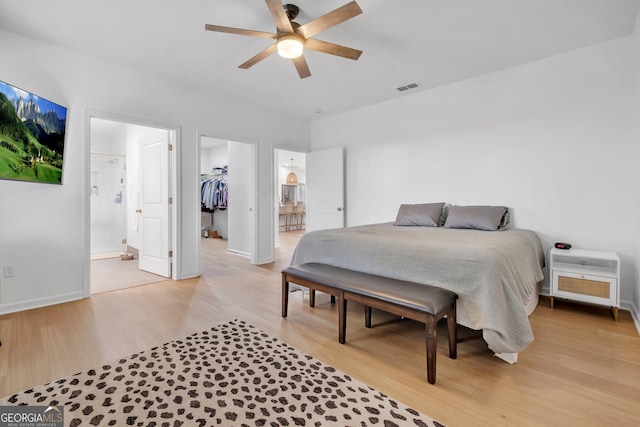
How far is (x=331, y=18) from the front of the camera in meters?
1.99

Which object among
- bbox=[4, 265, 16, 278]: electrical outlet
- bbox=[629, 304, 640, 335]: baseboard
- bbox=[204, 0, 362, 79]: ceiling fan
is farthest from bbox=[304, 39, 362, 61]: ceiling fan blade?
bbox=[4, 265, 16, 278]: electrical outlet

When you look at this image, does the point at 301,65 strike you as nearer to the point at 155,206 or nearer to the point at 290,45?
the point at 290,45

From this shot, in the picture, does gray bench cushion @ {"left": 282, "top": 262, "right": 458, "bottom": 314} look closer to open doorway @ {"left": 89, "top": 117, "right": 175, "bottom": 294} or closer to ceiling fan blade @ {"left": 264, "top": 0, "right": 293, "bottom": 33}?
ceiling fan blade @ {"left": 264, "top": 0, "right": 293, "bottom": 33}

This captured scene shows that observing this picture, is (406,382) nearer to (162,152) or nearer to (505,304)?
(505,304)

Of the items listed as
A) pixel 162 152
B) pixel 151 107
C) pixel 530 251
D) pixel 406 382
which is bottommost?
pixel 406 382

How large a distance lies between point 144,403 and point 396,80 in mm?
4013

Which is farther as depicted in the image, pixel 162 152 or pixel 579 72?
pixel 162 152

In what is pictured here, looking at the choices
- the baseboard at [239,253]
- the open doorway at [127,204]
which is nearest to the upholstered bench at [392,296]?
the open doorway at [127,204]

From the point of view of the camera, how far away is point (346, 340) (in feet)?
7.20

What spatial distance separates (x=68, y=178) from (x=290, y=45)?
8.77ft

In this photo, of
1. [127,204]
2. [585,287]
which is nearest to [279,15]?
[585,287]

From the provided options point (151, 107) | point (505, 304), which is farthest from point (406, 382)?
point (151, 107)

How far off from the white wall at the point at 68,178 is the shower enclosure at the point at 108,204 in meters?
2.80

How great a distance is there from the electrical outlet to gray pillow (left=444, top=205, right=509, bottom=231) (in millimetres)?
4474
